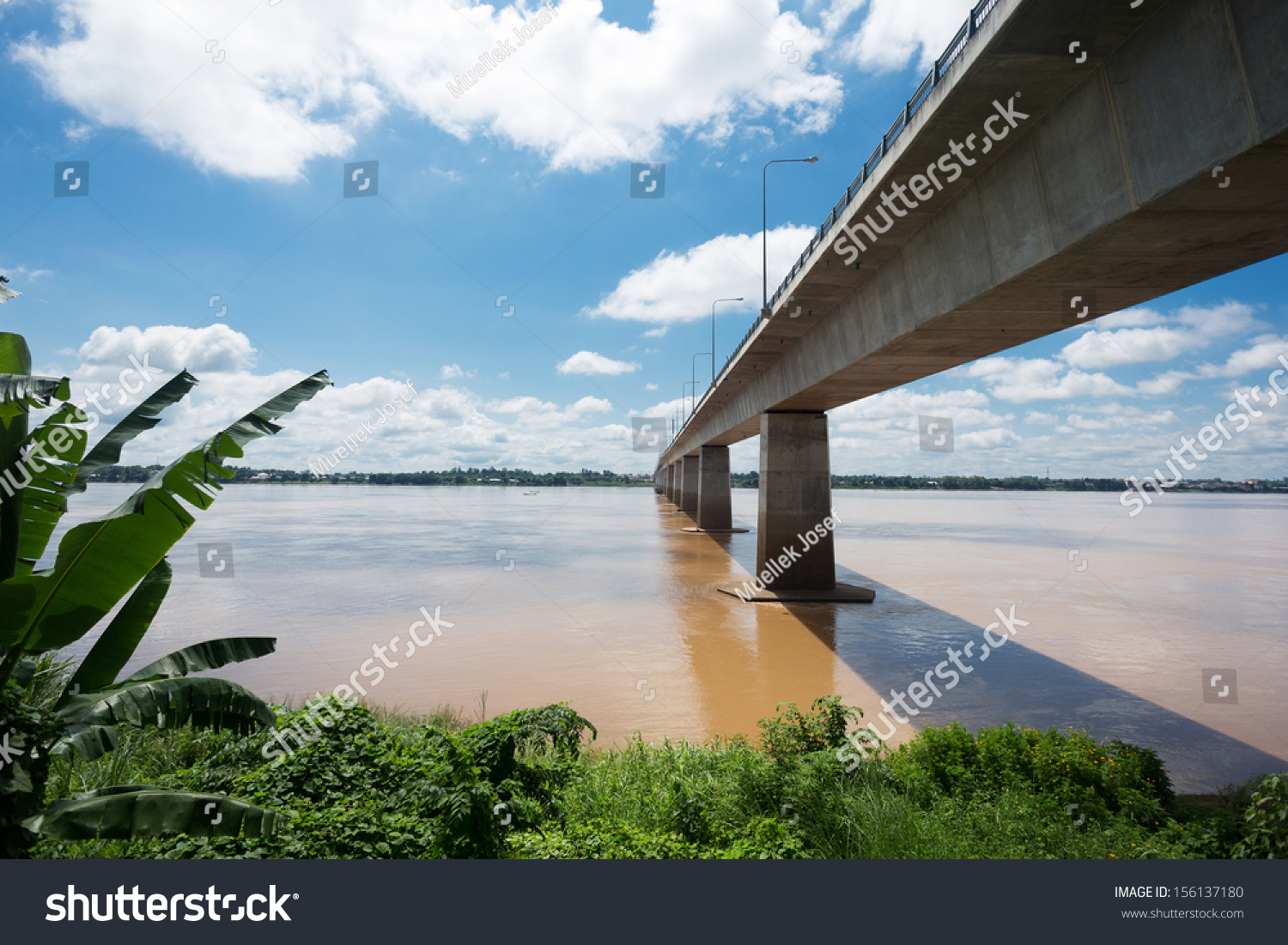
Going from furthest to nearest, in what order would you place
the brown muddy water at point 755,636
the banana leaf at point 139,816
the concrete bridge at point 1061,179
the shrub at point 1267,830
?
the brown muddy water at point 755,636, the concrete bridge at point 1061,179, the shrub at point 1267,830, the banana leaf at point 139,816

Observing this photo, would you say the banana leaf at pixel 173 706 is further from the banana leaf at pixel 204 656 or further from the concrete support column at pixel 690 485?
the concrete support column at pixel 690 485

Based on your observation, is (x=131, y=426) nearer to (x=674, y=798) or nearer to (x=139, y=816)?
(x=139, y=816)

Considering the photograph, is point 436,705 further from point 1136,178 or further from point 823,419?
point 823,419

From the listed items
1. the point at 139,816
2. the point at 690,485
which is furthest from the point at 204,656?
the point at 690,485

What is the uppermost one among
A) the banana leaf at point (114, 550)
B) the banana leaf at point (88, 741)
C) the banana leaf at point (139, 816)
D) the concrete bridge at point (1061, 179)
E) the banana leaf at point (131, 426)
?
the concrete bridge at point (1061, 179)

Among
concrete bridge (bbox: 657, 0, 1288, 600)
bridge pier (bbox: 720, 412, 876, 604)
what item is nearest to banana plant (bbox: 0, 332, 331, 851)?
concrete bridge (bbox: 657, 0, 1288, 600)

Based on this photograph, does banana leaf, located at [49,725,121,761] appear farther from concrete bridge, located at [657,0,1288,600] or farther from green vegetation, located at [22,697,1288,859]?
concrete bridge, located at [657,0,1288,600]

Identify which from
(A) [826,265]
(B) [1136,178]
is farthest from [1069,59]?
(A) [826,265]

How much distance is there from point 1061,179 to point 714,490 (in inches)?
1960

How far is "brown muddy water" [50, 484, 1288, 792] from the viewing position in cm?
1207

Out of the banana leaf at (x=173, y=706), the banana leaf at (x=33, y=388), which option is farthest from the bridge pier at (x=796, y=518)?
the banana leaf at (x=33, y=388)

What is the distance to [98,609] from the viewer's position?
506cm

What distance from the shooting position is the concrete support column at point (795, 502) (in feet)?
79.0

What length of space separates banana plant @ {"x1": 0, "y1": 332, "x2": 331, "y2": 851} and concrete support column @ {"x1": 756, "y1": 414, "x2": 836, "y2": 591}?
2026 centimetres
